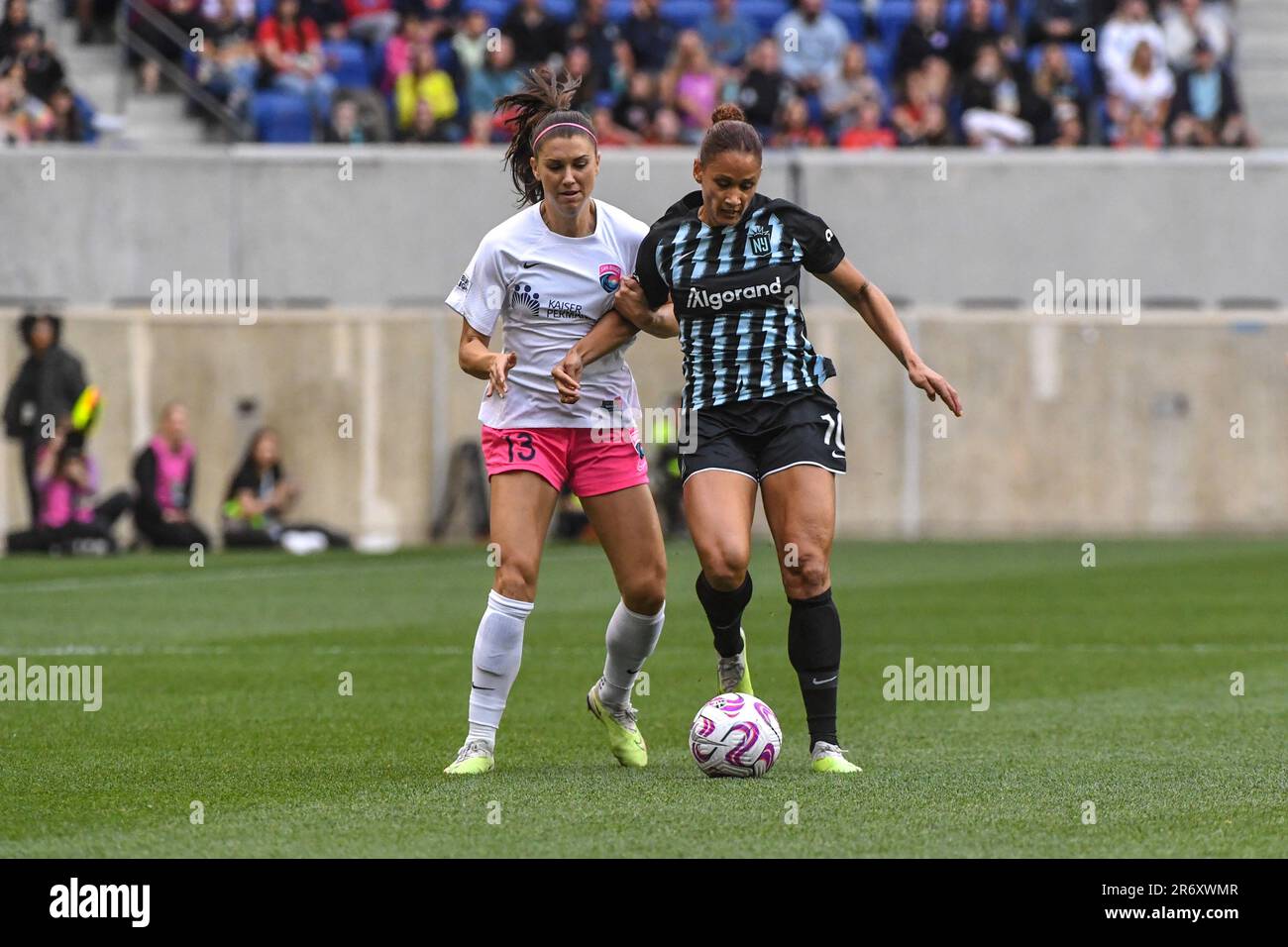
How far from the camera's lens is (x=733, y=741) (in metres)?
7.68

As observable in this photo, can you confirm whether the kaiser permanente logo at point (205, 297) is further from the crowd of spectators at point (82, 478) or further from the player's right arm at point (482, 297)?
→ the player's right arm at point (482, 297)

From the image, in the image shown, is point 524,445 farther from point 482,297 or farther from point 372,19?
point 372,19

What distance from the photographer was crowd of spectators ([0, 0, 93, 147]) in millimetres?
23031

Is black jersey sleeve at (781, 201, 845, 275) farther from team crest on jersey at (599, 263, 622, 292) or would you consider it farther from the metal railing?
the metal railing

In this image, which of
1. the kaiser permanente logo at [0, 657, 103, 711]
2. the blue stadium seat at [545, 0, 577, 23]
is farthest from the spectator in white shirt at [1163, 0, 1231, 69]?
the kaiser permanente logo at [0, 657, 103, 711]

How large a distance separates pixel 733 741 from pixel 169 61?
60.1ft

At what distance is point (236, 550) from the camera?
69.6ft

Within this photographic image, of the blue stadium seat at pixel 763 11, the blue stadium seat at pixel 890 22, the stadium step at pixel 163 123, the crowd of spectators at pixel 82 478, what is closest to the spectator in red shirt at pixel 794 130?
the blue stadium seat at pixel 763 11

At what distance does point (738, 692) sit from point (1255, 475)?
1693 cm

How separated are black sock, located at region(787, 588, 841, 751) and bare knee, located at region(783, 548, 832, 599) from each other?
0.03 meters

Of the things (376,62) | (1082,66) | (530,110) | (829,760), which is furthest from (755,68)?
(829,760)

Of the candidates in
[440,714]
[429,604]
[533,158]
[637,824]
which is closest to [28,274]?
[429,604]

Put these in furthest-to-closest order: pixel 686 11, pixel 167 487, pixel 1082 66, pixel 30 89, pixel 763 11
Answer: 1. pixel 686 11
2. pixel 763 11
3. pixel 1082 66
4. pixel 30 89
5. pixel 167 487


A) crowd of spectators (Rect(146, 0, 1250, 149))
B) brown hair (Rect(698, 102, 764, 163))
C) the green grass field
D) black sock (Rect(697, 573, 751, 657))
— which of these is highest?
crowd of spectators (Rect(146, 0, 1250, 149))
